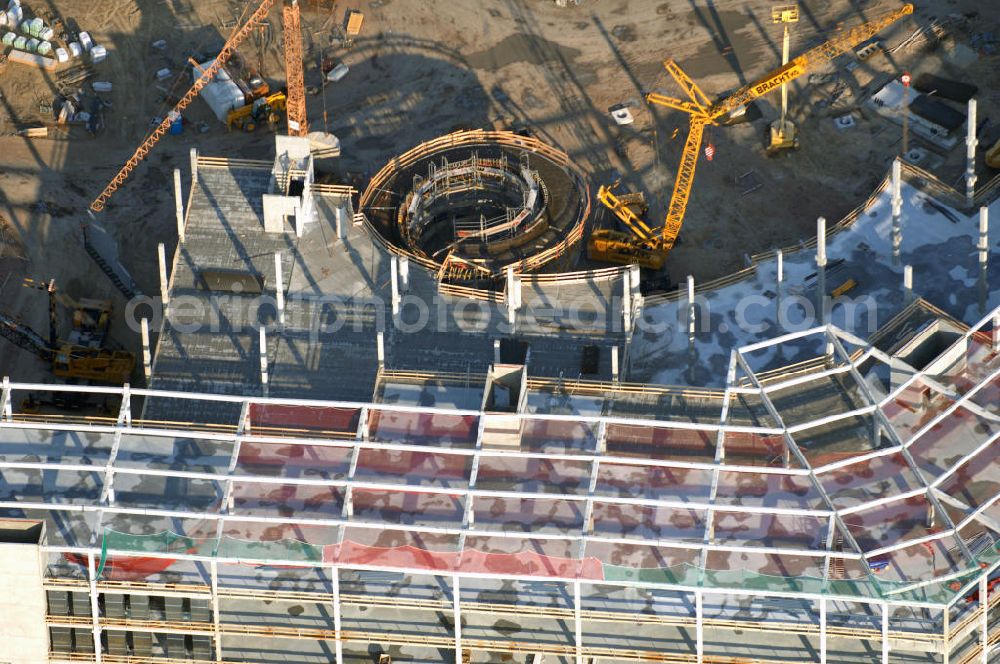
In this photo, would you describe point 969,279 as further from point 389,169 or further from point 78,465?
point 78,465

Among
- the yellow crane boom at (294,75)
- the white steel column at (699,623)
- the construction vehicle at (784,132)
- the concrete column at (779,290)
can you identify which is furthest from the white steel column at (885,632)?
the yellow crane boom at (294,75)

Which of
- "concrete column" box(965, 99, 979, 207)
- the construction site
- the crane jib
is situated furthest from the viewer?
the crane jib

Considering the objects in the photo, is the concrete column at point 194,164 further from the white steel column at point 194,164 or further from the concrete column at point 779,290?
the concrete column at point 779,290

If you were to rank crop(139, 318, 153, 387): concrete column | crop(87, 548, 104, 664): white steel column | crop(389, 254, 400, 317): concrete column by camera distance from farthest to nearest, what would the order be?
crop(389, 254, 400, 317): concrete column
crop(139, 318, 153, 387): concrete column
crop(87, 548, 104, 664): white steel column

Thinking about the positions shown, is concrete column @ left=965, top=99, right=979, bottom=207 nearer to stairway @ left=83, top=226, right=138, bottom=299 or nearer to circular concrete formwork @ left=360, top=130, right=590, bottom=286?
circular concrete formwork @ left=360, top=130, right=590, bottom=286

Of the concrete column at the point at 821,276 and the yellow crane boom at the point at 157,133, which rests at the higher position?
the yellow crane boom at the point at 157,133

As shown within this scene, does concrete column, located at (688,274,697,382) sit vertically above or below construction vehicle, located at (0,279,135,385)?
below

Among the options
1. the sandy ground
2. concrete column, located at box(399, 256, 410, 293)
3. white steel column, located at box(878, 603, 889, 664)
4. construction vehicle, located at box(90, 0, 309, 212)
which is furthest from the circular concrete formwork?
white steel column, located at box(878, 603, 889, 664)

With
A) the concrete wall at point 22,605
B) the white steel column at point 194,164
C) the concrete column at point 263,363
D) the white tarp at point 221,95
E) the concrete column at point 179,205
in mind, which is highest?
the white tarp at point 221,95
